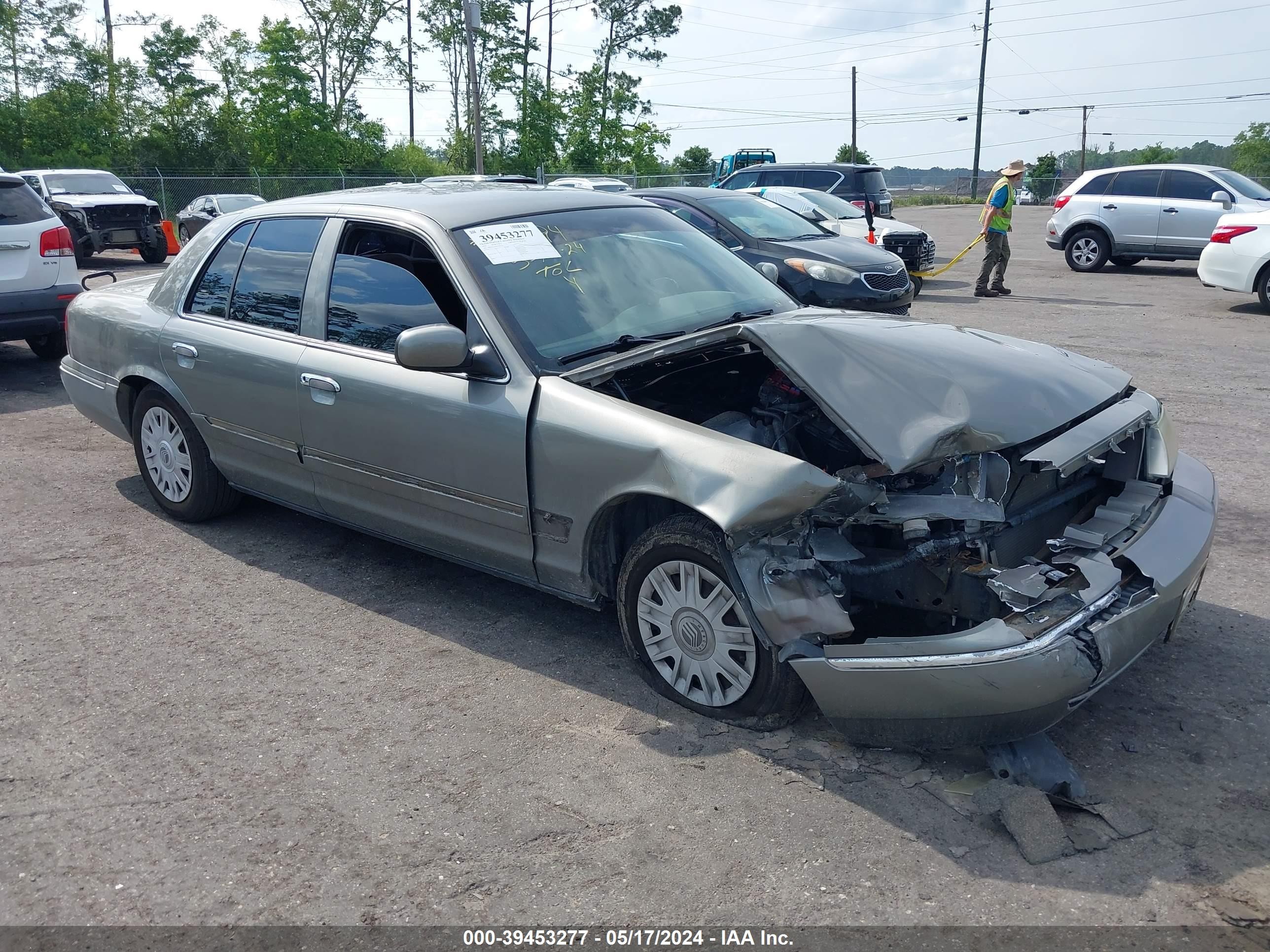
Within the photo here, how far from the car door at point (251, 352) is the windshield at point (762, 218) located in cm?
712

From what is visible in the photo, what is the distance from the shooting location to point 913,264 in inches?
621

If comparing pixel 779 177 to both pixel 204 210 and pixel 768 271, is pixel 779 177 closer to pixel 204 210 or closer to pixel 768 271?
pixel 204 210

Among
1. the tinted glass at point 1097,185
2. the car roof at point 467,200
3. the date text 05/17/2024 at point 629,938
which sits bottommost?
the date text 05/17/2024 at point 629,938

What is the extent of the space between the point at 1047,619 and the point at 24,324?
9288 millimetres

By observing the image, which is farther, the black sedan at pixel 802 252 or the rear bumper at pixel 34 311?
the black sedan at pixel 802 252

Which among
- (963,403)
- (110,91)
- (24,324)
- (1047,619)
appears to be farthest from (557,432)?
(110,91)

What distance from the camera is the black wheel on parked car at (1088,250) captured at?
1758cm

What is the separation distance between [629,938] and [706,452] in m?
1.49

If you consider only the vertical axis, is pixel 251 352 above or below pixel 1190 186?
below

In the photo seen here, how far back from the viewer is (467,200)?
15.3ft

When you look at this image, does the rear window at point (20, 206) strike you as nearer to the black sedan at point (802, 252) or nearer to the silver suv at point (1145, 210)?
the black sedan at point (802, 252)

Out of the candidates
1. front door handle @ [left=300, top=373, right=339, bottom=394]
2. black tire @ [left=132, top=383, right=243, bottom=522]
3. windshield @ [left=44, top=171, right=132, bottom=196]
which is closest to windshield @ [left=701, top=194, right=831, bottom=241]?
Result: black tire @ [left=132, top=383, right=243, bottom=522]

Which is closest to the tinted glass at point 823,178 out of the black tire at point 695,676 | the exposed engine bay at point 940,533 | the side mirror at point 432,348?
the exposed engine bay at point 940,533

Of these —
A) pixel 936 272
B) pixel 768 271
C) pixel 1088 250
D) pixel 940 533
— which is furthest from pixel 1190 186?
pixel 940 533
